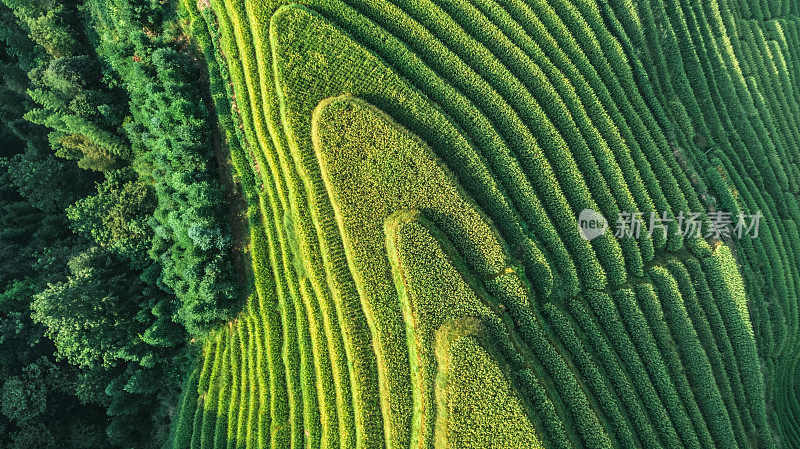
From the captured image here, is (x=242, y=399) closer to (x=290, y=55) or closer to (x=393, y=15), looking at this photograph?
(x=290, y=55)

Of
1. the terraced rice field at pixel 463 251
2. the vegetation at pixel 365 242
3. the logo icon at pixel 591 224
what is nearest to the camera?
the terraced rice field at pixel 463 251

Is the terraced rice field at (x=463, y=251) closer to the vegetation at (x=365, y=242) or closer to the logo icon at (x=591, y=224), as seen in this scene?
the vegetation at (x=365, y=242)

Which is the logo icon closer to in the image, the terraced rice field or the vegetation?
the vegetation

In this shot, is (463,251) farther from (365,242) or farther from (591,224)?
(591,224)

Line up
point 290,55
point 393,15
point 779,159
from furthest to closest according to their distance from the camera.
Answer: point 779,159 < point 393,15 < point 290,55

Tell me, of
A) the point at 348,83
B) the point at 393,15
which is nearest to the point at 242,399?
the point at 348,83

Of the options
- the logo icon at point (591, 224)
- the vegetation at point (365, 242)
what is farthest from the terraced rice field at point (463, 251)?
the logo icon at point (591, 224)
